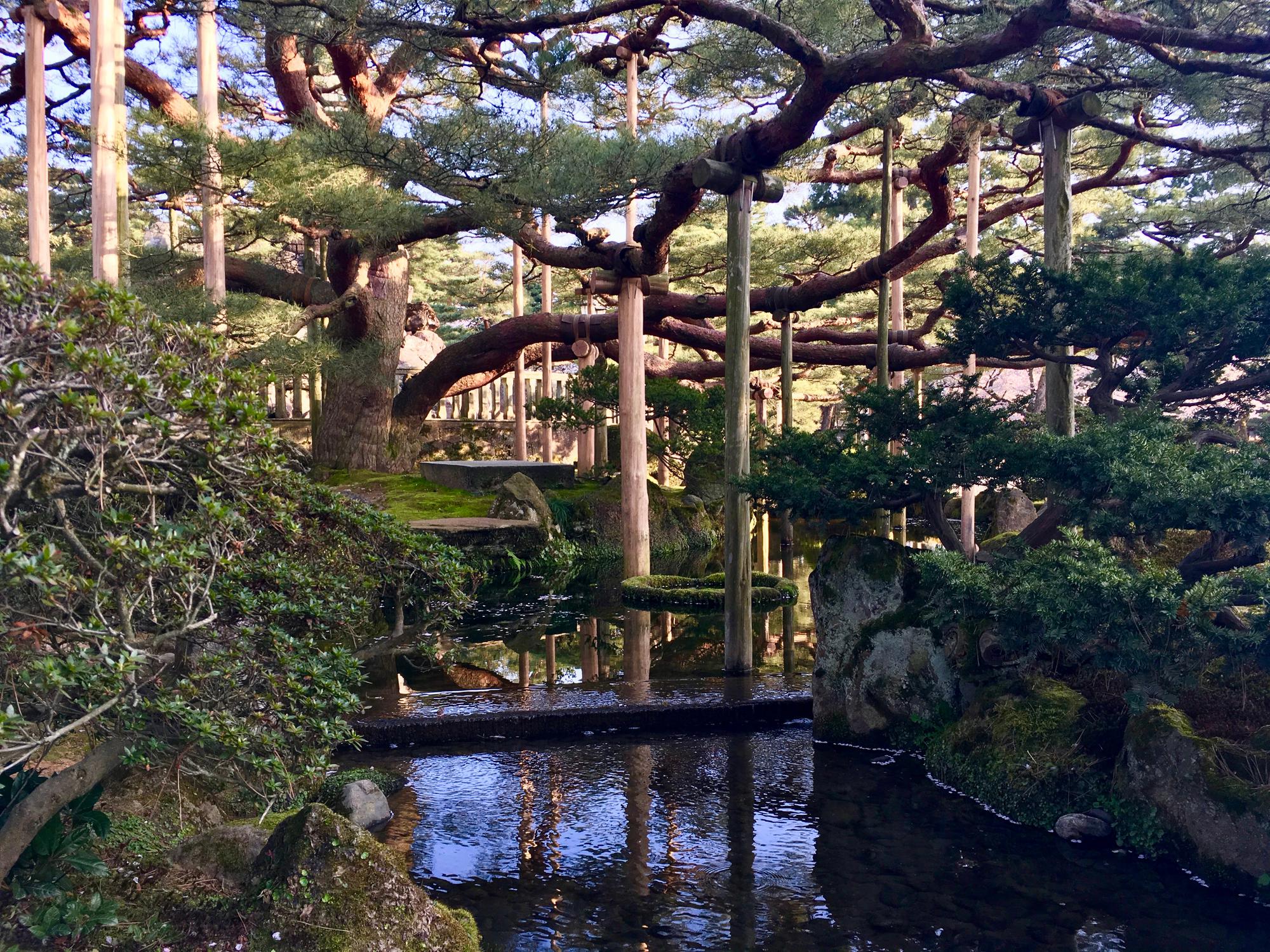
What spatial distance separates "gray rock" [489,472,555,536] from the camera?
1453cm

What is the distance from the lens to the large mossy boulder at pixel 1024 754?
17.6ft

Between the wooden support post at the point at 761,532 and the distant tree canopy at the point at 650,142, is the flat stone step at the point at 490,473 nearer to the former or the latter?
the distant tree canopy at the point at 650,142

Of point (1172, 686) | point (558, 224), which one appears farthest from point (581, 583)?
point (1172, 686)

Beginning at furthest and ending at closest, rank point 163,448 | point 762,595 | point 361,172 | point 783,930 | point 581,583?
point 581,583, point 762,595, point 361,172, point 783,930, point 163,448

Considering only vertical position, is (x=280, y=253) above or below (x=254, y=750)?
above

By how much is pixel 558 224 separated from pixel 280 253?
1250cm

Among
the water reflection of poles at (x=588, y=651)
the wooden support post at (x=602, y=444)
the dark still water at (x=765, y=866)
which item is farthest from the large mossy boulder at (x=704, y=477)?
the dark still water at (x=765, y=866)

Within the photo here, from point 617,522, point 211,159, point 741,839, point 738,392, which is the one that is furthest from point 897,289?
point 741,839

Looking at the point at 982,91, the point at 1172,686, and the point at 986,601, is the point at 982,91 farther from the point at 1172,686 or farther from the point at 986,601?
the point at 1172,686

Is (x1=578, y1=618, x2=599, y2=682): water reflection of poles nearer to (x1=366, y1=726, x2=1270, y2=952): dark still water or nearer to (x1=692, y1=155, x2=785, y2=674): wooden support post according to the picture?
(x1=692, y1=155, x2=785, y2=674): wooden support post

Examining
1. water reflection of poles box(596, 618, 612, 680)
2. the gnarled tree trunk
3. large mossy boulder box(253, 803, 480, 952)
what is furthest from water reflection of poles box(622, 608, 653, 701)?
the gnarled tree trunk

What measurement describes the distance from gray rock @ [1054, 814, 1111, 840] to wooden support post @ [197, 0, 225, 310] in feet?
27.5

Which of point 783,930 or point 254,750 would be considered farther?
point 783,930

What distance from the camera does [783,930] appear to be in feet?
13.5
